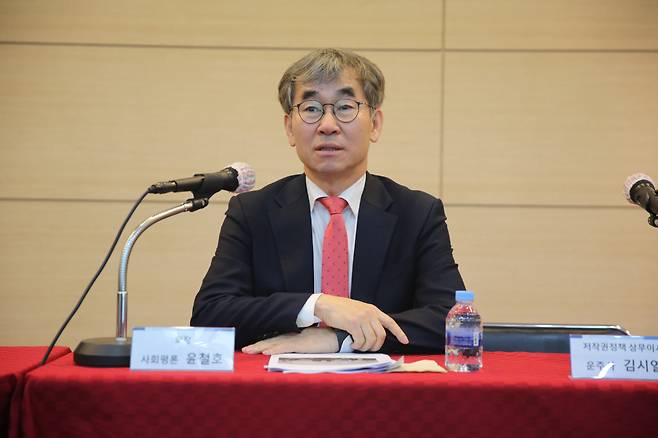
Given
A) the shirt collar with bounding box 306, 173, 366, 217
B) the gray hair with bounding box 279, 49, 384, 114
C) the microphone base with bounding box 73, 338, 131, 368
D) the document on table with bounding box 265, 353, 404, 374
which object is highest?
the gray hair with bounding box 279, 49, 384, 114

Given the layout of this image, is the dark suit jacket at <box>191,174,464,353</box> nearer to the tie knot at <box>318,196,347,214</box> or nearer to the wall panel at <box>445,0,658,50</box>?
the tie knot at <box>318,196,347,214</box>

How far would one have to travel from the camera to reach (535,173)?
384cm

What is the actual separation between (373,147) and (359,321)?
2.11 m

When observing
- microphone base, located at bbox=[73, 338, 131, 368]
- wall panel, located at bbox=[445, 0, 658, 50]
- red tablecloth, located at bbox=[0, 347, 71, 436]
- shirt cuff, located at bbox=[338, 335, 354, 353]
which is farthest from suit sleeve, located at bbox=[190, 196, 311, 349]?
wall panel, located at bbox=[445, 0, 658, 50]

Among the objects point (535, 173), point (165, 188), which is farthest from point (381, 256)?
point (535, 173)

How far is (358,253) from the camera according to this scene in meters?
2.25

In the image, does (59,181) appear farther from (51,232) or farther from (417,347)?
(417,347)

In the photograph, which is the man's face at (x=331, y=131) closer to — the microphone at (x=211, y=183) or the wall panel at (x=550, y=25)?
the microphone at (x=211, y=183)

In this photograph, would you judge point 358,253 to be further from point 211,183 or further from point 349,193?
point 211,183

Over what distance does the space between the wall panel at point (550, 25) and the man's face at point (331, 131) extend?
5.58 feet

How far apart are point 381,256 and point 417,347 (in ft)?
1.32

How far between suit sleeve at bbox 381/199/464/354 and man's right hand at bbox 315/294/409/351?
43 millimetres

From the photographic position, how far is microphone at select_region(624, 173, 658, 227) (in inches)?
68.4

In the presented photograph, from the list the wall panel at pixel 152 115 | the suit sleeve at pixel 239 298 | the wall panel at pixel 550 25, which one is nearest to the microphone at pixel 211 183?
the suit sleeve at pixel 239 298
